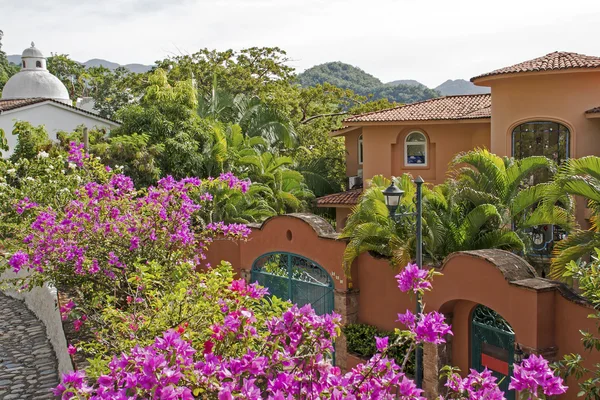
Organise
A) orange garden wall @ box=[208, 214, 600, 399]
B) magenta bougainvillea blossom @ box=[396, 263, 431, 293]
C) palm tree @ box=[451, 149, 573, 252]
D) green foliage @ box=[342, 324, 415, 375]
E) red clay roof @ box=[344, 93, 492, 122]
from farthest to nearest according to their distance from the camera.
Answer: red clay roof @ box=[344, 93, 492, 122], green foliage @ box=[342, 324, 415, 375], palm tree @ box=[451, 149, 573, 252], orange garden wall @ box=[208, 214, 600, 399], magenta bougainvillea blossom @ box=[396, 263, 431, 293]

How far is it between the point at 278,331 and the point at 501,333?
24.7 feet

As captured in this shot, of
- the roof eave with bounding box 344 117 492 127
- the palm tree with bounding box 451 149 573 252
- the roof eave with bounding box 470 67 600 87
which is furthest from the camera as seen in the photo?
the roof eave with bounding box 344 117 492 127

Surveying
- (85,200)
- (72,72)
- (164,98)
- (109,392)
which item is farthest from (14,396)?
(72,72)

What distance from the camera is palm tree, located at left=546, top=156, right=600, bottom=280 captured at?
1027 centimetres

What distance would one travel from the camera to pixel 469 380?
15.5 feet

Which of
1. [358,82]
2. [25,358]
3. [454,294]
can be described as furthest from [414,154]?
[358,82]

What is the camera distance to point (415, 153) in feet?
81.9

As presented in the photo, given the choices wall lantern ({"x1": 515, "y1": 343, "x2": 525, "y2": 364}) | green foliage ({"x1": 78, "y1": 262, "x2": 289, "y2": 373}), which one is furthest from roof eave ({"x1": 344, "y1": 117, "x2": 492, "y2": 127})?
green foliage ({"x1": 78, "y1": 262, "x2": 289, "y2": 373})

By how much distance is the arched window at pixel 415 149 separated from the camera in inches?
977

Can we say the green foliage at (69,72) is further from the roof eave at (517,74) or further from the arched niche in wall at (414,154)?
the roof eave at (517,74)

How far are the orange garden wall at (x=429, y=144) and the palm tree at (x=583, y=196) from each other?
12594 millimetres

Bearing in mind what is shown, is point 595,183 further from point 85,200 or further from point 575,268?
point 85,200

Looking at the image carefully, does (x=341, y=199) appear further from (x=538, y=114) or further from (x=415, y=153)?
(x=538, y=114)

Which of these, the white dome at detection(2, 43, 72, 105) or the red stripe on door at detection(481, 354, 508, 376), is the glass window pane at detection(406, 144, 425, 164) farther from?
the white dome at detection(2, 43, 72, 105)
